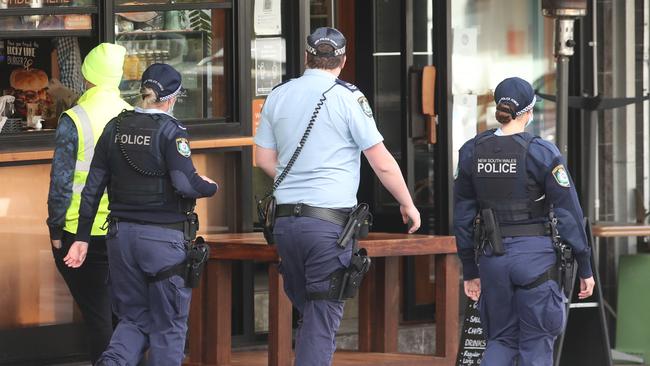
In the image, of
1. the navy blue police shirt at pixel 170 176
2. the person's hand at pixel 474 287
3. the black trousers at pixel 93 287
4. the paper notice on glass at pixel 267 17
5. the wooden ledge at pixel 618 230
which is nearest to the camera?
the navy blue police shirt at pixel 170 176

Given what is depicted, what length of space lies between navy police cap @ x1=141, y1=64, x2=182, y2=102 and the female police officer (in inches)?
56.9

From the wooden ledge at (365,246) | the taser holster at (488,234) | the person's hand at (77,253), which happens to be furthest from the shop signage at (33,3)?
the taser holster at (488,234)

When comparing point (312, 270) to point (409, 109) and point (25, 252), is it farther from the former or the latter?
point (409, 109)

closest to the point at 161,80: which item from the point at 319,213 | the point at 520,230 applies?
the point at 319,213

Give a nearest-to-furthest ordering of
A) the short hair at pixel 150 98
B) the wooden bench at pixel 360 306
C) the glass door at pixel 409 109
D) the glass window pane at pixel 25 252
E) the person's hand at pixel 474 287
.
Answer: the short hair at pixel 150 98, the person's hand at pixel 474 287, the glass window pane at pixel 25 252, the wooden bench at pixel 360 306, the glass door at pixel 409 109

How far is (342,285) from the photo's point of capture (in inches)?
297

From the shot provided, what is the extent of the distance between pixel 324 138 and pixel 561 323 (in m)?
1.43

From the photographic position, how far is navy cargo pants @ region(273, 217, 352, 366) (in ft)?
24.7

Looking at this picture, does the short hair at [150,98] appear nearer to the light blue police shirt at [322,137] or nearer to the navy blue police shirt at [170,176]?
the navy blue police shirt at [170,176]

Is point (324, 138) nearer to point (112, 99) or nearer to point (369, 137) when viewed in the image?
→ point (369, 137)

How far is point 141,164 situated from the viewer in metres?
7.43

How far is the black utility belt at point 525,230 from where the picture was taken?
7.51 metres

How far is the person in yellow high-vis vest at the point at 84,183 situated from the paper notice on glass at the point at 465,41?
3.25 meters

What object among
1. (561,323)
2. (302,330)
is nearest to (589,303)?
(561,323)
